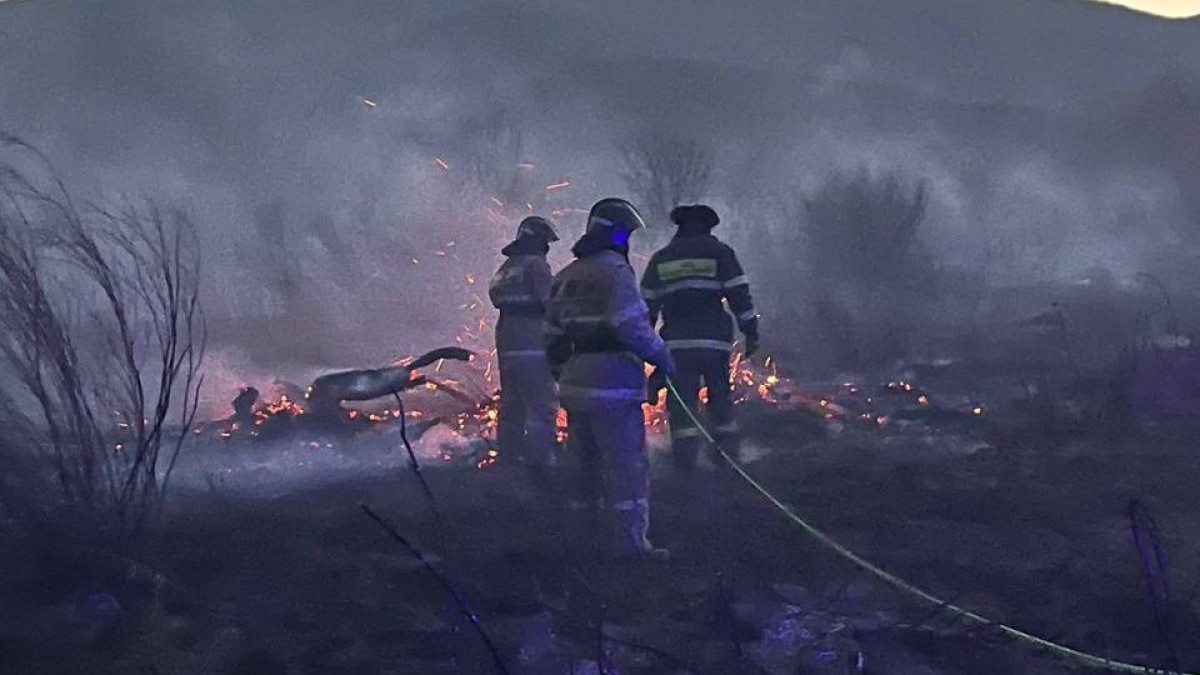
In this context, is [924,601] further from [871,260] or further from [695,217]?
[871,260]

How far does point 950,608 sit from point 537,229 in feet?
9.34

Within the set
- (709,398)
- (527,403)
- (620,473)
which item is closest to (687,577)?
(620,473)

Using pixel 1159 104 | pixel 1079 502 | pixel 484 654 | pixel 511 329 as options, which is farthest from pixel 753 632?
pixel 1159 104

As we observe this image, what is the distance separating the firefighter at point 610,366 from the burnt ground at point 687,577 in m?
0.23

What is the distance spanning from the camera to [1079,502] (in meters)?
4.86

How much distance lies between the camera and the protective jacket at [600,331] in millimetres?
4559

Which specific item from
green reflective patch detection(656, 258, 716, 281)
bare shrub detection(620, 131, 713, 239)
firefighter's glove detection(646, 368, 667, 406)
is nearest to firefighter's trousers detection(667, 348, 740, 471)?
firefighter's glove detection(646, 368, 667, 406)

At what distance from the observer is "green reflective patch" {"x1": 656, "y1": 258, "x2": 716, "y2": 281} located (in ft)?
18.4

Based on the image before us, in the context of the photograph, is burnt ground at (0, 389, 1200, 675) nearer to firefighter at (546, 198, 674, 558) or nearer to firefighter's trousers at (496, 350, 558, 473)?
firefighter at (546, 198, 674, 558)

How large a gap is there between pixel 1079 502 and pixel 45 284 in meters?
4.74

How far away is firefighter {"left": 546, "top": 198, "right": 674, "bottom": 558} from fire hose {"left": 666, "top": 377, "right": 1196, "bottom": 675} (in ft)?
1.84

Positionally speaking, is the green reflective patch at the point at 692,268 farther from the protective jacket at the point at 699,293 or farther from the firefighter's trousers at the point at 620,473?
the firefighter's trousers at the point at 620,473

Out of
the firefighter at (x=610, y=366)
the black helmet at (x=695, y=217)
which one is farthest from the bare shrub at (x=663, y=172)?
the firefighter at (x=610, y=366)

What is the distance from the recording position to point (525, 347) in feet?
19.6
